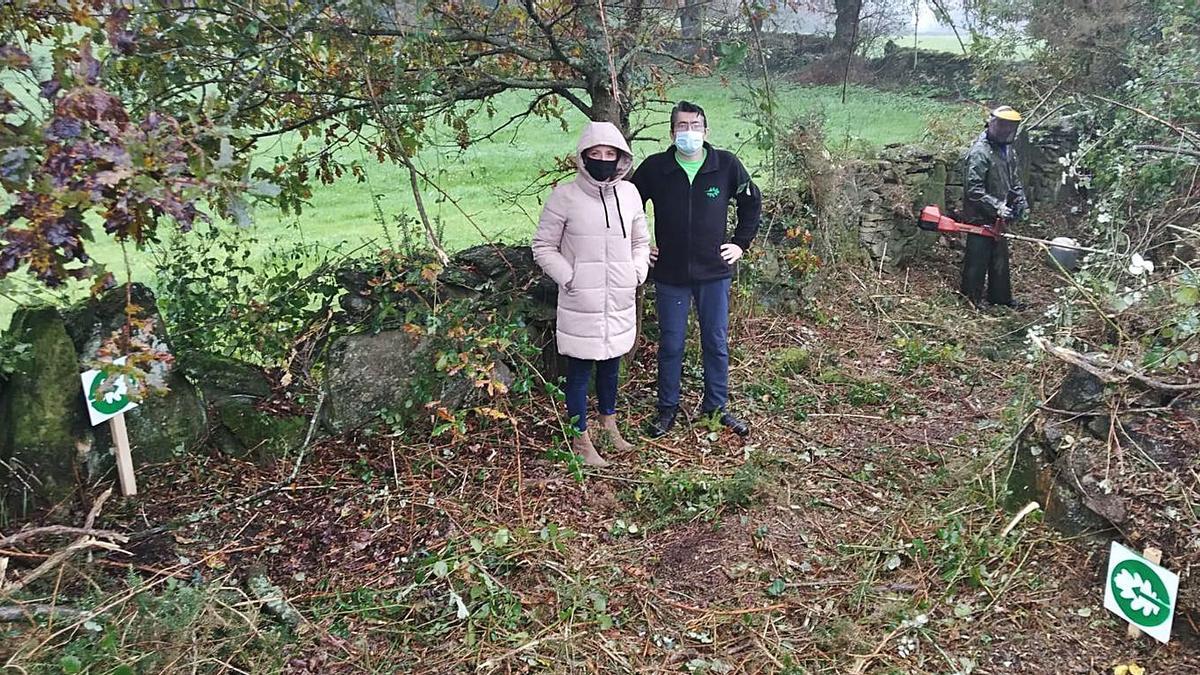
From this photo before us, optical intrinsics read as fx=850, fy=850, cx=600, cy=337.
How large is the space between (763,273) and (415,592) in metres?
3.93

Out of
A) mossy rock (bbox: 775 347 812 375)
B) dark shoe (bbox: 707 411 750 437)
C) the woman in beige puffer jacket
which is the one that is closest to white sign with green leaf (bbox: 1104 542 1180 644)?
dark shoe (bbox: 707 411 750 437)

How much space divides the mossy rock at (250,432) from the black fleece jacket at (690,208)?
212 cm

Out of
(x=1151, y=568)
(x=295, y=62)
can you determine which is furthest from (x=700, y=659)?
(x=295, y=62)

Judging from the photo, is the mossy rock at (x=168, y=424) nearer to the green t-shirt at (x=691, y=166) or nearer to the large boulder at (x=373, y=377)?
the large boulder at (x=373, y=377)

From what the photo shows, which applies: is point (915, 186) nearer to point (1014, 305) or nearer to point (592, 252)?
point (1014, 305)

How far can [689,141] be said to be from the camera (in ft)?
14.2

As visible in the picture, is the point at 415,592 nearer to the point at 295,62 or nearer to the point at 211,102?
the point at 211,102

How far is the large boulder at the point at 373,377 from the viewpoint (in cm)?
430

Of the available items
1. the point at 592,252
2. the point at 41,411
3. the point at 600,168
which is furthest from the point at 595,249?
the point at 41,411

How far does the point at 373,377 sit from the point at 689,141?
201cm

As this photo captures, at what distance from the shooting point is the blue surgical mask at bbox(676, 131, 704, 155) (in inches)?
A: 170

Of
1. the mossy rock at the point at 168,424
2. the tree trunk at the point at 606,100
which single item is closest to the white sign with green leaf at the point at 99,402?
the mossy rock at the point at 168,424

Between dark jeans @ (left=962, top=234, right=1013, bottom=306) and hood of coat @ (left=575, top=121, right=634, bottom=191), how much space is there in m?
4.26

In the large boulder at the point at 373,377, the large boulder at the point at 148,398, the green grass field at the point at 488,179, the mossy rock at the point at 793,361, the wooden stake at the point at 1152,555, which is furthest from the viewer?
the green grass field at the point at 488,179
